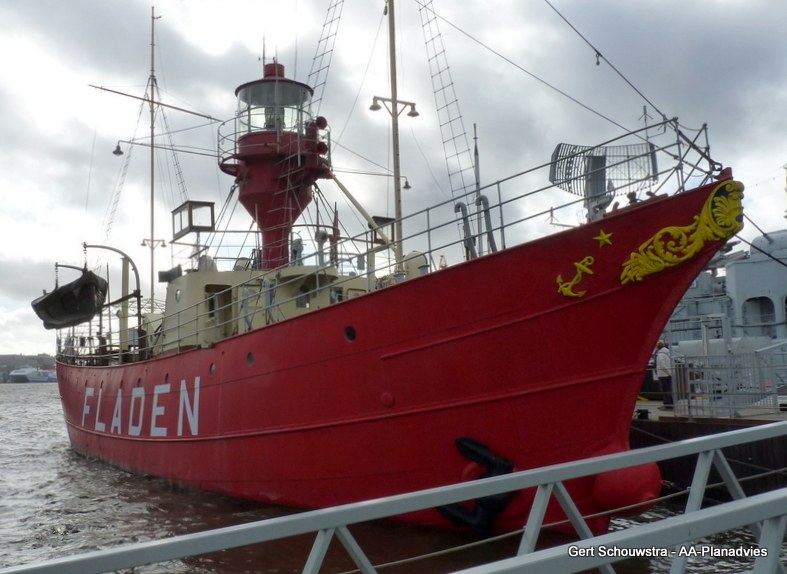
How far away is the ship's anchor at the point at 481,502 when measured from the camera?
22.0ft

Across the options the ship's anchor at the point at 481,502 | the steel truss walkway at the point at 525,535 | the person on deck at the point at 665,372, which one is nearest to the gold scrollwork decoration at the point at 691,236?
the ship's anchor at the point at 481,502

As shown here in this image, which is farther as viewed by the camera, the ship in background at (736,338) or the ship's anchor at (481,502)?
the ship in background at (736,338)

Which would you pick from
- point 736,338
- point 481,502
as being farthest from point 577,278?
point 736,338

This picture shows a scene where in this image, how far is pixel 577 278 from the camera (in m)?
6.51

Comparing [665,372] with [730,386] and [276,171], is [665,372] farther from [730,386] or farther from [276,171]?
[276,171]

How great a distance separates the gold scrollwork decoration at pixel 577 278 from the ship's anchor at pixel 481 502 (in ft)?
5.81

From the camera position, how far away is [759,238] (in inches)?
864

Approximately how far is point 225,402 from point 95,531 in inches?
91.2

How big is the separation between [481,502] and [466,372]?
1.28m

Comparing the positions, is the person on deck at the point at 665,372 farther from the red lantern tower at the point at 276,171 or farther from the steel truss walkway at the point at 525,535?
the steel truss walkway at the point at 525,535

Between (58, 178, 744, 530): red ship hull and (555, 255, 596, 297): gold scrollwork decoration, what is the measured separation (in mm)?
14

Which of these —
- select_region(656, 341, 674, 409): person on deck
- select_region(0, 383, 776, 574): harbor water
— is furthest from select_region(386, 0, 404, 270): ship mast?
select_region(656, 341, 674, 409): person on deck

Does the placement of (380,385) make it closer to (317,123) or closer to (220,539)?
(220,539)

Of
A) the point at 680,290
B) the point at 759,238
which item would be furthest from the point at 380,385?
the point at 759,238
